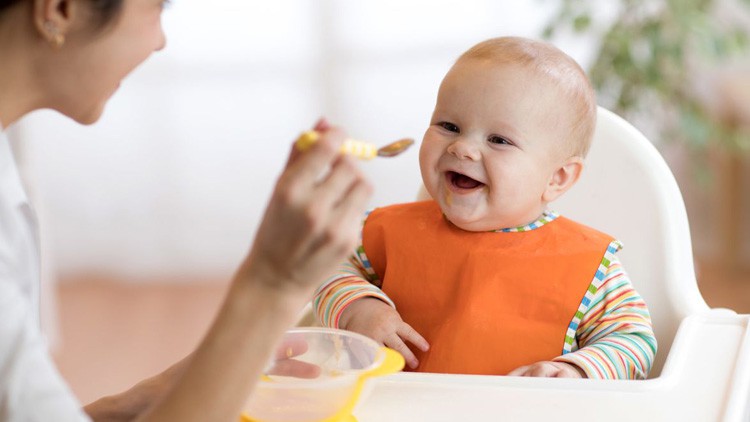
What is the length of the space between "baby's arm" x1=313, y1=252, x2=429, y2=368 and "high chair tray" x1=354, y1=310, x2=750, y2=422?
0.13 m

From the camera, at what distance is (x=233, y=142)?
360 centimetres

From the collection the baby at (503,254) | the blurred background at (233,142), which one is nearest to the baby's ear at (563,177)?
the baby at (503,254)

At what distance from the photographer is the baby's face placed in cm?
133

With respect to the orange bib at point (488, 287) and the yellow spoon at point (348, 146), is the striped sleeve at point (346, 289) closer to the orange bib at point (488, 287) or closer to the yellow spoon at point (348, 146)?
the orange bib at point (488, 287)

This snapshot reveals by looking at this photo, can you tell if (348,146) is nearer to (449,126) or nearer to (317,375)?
(317,375)

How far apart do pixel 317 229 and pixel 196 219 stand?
294cm

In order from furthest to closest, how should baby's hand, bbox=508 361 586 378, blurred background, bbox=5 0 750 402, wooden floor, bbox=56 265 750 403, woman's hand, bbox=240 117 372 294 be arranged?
blurred background, bbox=5 0 750 402 → wooden floor, bbox=56 265 750 403 → baby's hand, bbox=508 361 586 378 → woman's hand, bbox=240 117 372 294

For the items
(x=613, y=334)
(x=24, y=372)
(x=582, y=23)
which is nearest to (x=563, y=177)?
(x=613, y=334)

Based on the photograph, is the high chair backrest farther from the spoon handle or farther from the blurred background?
the blurred background

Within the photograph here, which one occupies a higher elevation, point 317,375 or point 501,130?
point 501,130

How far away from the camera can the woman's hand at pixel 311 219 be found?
32.9 inches

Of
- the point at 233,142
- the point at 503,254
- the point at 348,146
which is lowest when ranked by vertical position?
the point at 233,142

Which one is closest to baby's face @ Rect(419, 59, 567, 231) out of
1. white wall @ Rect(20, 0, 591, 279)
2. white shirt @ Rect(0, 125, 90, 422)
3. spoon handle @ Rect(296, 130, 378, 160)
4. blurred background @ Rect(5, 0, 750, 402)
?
spoon handle @ Rect(296, 130, 378, 160)

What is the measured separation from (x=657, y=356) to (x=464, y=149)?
401 mm
